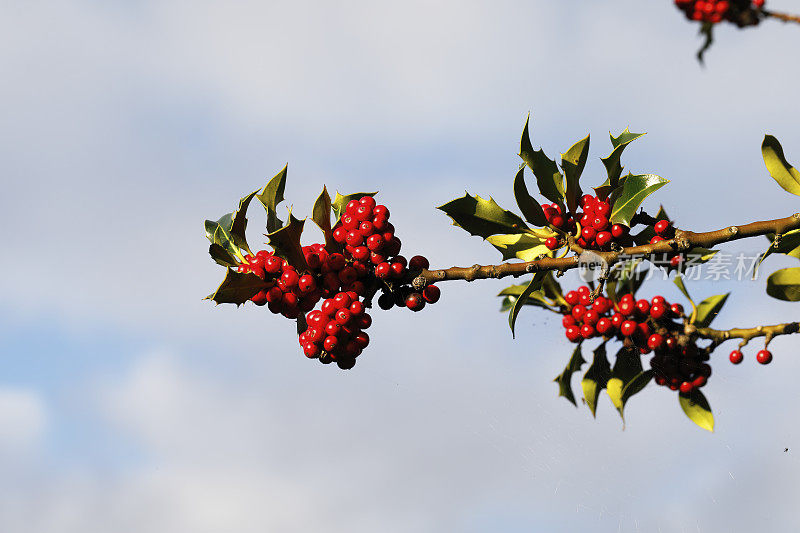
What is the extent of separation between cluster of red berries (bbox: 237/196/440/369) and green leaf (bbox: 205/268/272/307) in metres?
0.03

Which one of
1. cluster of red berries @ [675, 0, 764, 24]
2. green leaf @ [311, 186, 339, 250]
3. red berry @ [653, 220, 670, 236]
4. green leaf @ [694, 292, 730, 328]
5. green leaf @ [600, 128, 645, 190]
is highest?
green leaf @ [311, 186, 339, 250]

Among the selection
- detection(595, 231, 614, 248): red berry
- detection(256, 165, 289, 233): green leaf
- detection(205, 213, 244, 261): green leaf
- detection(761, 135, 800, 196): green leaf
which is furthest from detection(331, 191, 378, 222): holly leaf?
detection(761, 135, 800, 196): green leaf

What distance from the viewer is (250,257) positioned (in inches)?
106

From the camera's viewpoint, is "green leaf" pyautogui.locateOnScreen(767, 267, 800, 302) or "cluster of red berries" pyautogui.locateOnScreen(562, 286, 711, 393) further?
"cluster of red berries" pyautogui.locateOnScreen(562, 286, 711, 393)

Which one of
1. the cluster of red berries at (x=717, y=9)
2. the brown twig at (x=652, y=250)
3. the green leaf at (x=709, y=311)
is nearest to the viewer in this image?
the cluster of red berries at (x=717, y=9)

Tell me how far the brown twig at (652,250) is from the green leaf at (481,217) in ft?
0.87

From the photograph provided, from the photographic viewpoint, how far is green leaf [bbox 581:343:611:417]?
3184mm

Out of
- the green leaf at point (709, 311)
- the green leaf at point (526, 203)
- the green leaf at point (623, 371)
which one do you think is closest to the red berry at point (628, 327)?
the green leaf at point (623, 371)

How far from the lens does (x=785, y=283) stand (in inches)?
106

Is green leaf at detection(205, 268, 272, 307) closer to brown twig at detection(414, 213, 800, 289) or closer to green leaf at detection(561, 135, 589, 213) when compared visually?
brown twig at detection(414, 213, 800, 289)

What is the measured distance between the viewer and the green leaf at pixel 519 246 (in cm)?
276

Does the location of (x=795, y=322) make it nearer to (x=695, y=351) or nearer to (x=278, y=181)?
(x=695, y=351)

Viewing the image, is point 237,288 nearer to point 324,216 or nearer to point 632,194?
point 324,216

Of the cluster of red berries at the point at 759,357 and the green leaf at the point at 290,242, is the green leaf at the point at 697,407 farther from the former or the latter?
the green leaf at the point at 290,242
